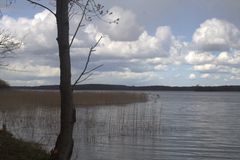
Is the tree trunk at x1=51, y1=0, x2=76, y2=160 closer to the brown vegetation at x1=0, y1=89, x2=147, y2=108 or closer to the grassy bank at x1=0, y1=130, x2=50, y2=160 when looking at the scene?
the grassy bank at x1=0, y1=130, x2=50, y2=160

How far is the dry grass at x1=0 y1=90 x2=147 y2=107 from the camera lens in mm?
36531

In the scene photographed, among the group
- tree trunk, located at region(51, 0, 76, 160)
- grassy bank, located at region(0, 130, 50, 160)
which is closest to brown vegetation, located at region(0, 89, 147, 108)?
grassy bank, located at region(0, 130, 50, 160)

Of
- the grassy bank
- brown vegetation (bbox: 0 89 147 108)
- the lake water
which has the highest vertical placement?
Answer: brown vegetation (bbox: 0 89 147 108)

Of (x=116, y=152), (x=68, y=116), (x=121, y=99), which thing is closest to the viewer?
(x=68, y=116)

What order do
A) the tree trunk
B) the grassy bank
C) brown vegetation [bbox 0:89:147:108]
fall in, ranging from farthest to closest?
brown vegetation [bbox 0:89:147:108], the grassy bank, the tree trunk

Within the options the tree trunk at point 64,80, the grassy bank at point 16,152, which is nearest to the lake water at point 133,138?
the grassy bank at point 16,152

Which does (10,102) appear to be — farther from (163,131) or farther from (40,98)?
(163,131)

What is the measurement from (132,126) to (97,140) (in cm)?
555

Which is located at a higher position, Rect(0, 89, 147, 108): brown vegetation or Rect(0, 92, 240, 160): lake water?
Rect(0, 89, 147, 108): brown vegetation

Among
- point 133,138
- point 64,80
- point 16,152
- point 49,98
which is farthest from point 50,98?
point 64,80

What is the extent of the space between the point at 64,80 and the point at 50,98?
32163mm

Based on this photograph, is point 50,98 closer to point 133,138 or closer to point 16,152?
point 133,138

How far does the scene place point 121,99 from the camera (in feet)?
171

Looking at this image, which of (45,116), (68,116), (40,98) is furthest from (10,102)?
(68,116)
